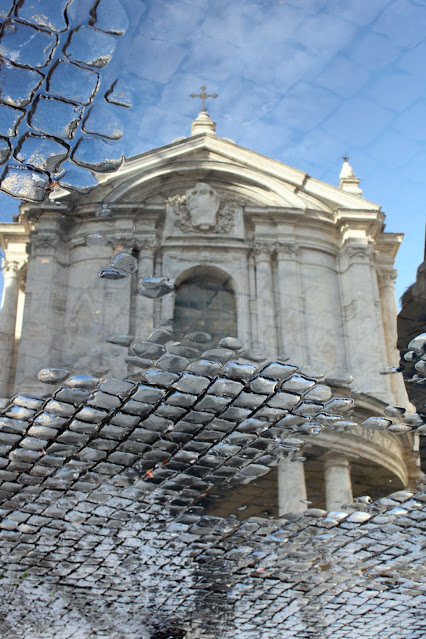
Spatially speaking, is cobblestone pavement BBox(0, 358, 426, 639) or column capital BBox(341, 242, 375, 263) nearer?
cobblestone pavement BBox(0, 358, 426, 639)

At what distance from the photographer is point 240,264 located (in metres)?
16.8

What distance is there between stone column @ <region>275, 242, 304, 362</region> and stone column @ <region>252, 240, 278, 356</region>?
0.19 m

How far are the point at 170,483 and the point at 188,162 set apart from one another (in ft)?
32.4

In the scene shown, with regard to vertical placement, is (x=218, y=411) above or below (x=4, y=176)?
below

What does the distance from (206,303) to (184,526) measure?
8449 millimetres

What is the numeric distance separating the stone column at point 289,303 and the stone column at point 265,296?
0.19 metres

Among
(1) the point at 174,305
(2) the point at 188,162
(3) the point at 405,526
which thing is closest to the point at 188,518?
(3) the point at 405,526

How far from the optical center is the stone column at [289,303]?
15.4 m

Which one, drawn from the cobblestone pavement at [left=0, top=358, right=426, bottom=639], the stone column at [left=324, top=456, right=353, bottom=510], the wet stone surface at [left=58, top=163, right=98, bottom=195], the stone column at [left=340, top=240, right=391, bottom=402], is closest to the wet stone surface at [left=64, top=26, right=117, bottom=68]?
the wet stone surface at [left=58, top=163, right=98, bottom=195]

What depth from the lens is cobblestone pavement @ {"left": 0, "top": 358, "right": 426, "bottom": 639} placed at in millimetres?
7598

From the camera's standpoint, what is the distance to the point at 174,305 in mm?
16391

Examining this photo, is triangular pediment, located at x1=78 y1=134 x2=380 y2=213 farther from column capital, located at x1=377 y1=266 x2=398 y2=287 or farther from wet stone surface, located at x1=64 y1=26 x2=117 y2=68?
wet stone surface, located at x1=64 y1=26 x2=117 y2=68

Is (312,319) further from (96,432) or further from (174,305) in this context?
(96,432)

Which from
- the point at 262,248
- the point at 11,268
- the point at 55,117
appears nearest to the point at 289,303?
the point at 262,248
